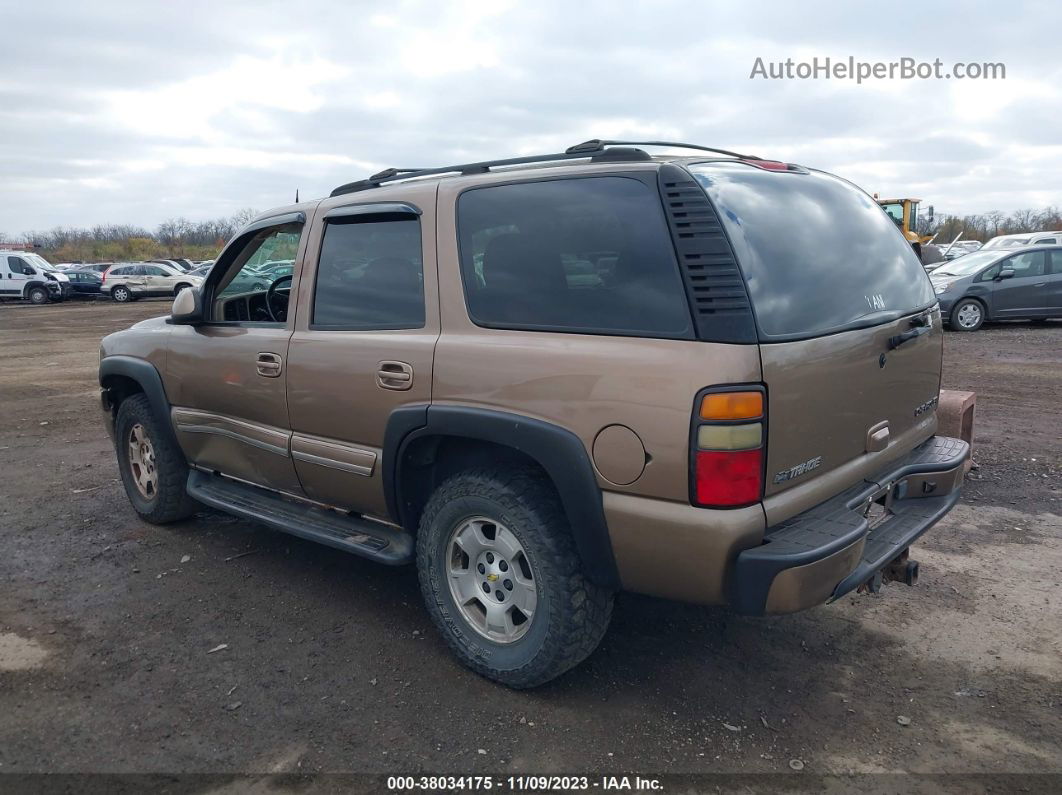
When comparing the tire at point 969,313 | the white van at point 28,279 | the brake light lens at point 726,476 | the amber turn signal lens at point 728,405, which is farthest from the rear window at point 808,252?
the white van at point 28,279

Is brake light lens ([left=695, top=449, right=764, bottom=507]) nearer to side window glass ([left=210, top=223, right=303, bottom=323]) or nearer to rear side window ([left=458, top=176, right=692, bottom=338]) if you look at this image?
rear side window ([left=458, top=176, right=692, bottom=338])

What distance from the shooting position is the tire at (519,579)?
3.03m

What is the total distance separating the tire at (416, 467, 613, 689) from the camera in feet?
9.94

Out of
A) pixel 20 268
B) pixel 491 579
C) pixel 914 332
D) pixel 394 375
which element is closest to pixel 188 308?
pixel 394 375

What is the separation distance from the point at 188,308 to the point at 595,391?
2.67m

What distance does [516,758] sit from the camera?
2850mm

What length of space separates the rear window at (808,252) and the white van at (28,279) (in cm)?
3298

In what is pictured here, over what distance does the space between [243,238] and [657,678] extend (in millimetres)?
3130

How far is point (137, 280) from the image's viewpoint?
103 ft

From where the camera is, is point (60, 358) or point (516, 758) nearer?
point (516, 758)

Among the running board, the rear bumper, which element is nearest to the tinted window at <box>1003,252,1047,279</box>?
the rear bumper

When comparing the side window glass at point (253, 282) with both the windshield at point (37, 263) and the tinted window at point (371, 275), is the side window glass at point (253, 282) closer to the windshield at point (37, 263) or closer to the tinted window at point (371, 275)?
the tinted window at point (371, 275)

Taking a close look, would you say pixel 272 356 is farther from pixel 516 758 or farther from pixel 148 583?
pixel 516 758

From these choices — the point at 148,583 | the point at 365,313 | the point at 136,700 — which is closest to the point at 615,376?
the point at 365,313
